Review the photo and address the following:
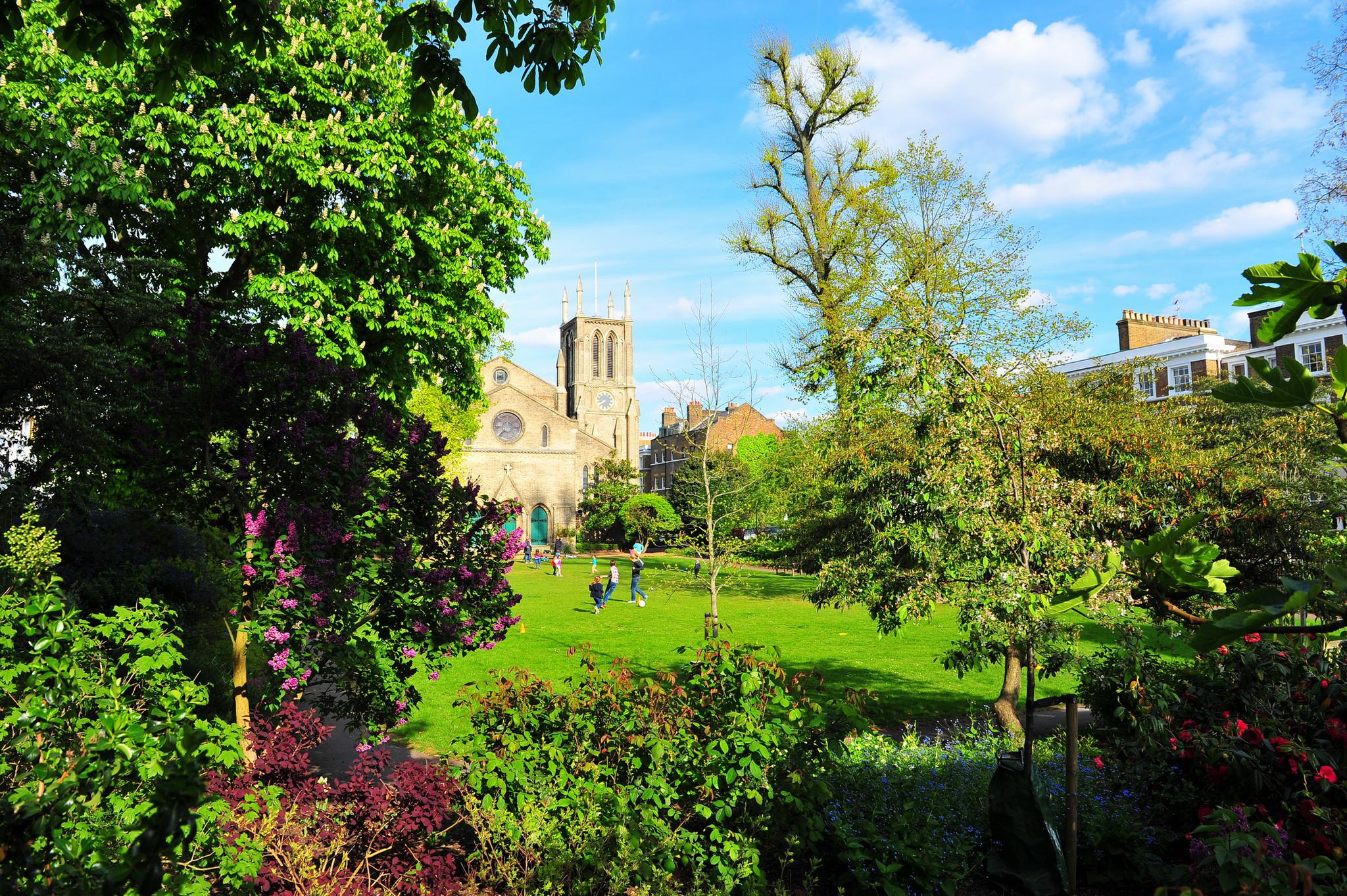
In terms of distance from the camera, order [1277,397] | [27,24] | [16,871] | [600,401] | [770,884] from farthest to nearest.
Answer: [600,401] < [27,24] < [770,884] < [16,871] < [1277,397]

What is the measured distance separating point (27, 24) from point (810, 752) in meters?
14.0

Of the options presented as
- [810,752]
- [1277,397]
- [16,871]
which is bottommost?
[810,752]

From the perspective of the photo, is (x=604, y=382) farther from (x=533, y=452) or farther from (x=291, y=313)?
(x=291, y=313)

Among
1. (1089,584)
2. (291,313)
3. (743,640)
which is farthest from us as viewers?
(743,640)

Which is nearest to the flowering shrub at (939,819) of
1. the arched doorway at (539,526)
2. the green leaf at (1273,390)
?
the green leaf at (1273,390)

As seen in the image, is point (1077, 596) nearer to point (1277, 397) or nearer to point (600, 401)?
Answer: point (1277, 397)

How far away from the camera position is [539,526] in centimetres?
6359

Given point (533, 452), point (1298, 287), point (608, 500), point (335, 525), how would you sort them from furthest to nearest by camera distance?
point (533, 452)
point (608, 500)
point (335, 525)
point (1298, 287)

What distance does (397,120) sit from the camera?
13.6 metres

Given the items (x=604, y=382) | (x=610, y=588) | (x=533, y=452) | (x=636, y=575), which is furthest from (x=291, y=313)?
(x=604, y=382)

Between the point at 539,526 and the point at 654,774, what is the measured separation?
59.2 meters

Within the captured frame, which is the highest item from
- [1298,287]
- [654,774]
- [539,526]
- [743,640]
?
[1298,287]

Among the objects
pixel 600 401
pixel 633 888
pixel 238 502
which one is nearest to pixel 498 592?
pixel 238 502

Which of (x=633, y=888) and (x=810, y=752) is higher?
(x=810, y=752)
